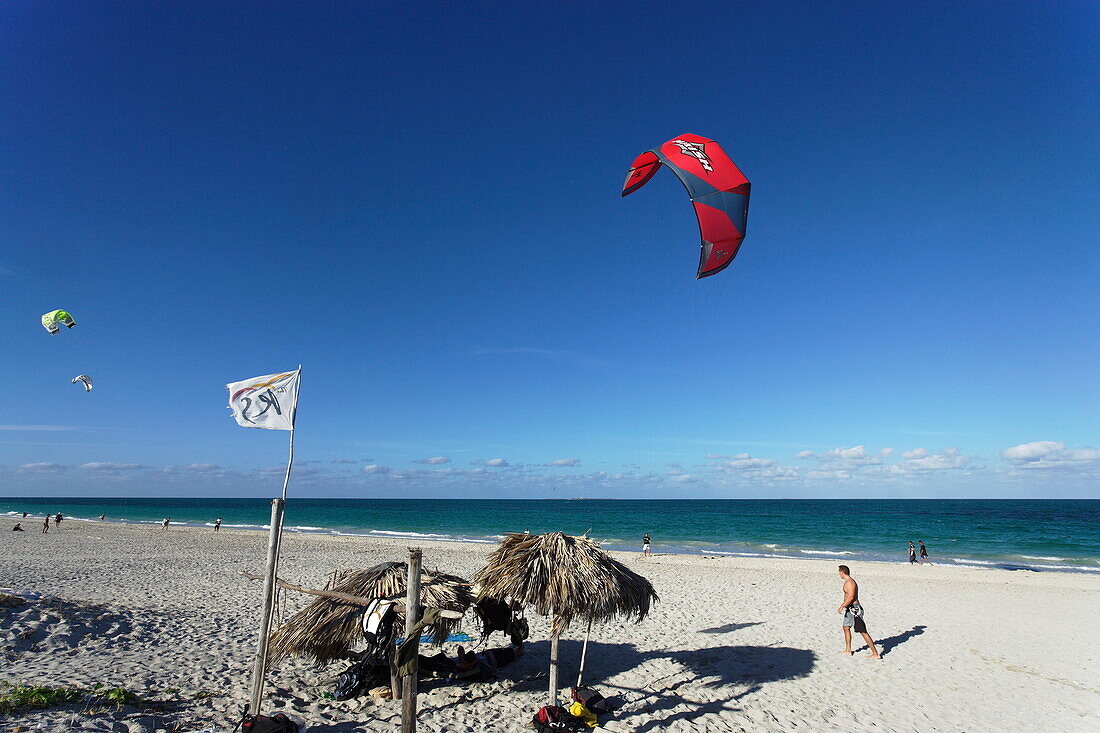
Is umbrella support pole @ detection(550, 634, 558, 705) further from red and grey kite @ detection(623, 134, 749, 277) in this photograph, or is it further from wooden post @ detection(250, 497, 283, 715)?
red and grey kite @ detection(623, 134, 749, 277)

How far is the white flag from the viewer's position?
573 centimetres

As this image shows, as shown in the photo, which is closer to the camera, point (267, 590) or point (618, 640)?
point (267, 590)

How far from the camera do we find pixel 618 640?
10203 mm

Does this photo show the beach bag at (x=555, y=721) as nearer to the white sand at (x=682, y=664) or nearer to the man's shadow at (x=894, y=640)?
the white sand at (x=682, y=664)

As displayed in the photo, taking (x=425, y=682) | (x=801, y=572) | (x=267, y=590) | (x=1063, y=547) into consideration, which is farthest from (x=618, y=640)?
(x=1063, y=547)

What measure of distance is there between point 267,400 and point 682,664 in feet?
24.5

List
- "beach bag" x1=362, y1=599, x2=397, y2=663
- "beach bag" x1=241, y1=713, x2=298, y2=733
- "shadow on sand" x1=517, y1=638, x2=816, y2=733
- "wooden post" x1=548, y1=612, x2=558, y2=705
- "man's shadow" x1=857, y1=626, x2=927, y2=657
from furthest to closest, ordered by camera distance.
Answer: "man's shadow" x1=857, y1=626, x2=927, y2=657, "shadow on sand" x1=517, y1=638, x2=816, y2=733, "wooden post" x1=548, y1=612, x2=558, y2=705, "beach bag" x1=362, y1=599, x2=397, y2=663, "beach bag" x1=241, y1=713, x2=298, y2=733

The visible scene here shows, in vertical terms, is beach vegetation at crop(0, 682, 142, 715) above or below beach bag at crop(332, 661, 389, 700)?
above

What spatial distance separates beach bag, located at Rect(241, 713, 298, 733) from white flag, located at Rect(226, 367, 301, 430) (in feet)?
9.11

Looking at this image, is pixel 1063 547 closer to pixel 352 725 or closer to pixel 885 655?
pixel 885 655

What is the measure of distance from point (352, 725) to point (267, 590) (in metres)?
Answer: 2.15

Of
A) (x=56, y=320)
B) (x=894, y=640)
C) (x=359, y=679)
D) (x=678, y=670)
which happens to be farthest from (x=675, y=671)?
(x=56, y=320)

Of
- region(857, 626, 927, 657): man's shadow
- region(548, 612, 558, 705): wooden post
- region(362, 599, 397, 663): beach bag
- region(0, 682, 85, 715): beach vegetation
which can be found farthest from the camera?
region(857, 626, 927, 657): man's shadow

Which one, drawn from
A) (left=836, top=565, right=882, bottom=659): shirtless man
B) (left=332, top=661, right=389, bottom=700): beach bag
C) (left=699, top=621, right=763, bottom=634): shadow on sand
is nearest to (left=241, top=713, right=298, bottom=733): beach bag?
(left=332, top=661, right=389, bottom=700): beach bag
